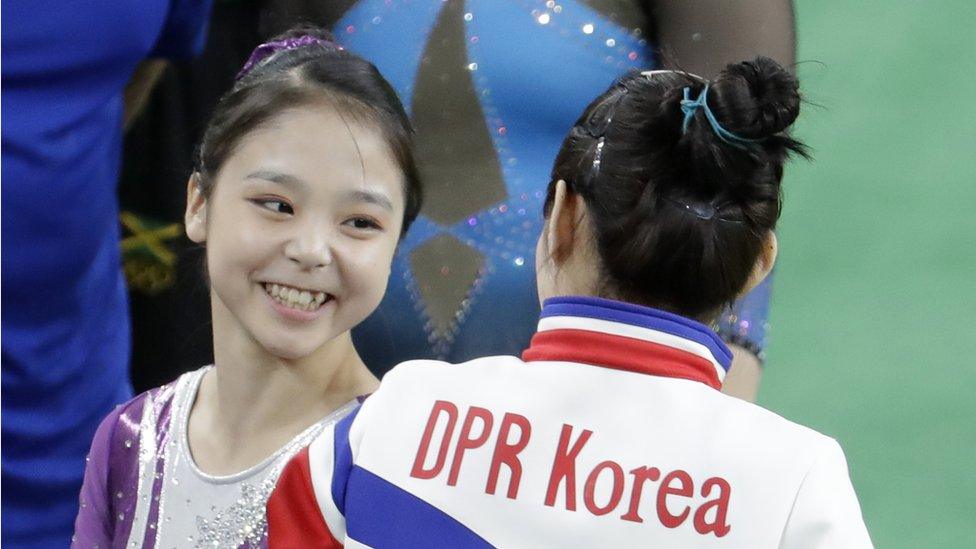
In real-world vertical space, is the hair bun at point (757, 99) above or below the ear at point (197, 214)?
above

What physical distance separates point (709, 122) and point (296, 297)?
12.6 inches

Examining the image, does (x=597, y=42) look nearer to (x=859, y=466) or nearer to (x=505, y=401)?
(x=505, y=401)

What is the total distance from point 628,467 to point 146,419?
16.8 inches

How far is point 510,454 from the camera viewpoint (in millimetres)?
910

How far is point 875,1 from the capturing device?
1912mm

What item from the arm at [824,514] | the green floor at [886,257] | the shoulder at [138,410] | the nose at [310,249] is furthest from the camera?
the green floor at [886,257]

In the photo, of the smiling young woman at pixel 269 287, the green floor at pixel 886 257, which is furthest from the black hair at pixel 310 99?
the green floor at pixel 886 257

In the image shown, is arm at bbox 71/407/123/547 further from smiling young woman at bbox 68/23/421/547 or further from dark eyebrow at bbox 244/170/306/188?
dark eyebrow at bbox 244/170/306/188

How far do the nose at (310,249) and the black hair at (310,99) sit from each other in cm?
8

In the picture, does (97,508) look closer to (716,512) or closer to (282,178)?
(282,178)

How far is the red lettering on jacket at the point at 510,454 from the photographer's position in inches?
35.7

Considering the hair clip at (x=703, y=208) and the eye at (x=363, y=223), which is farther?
the eye at (x=363, y=223)

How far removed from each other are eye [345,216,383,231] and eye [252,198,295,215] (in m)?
0.04

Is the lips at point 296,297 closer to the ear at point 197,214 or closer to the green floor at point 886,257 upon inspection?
the ear at point 197,214
